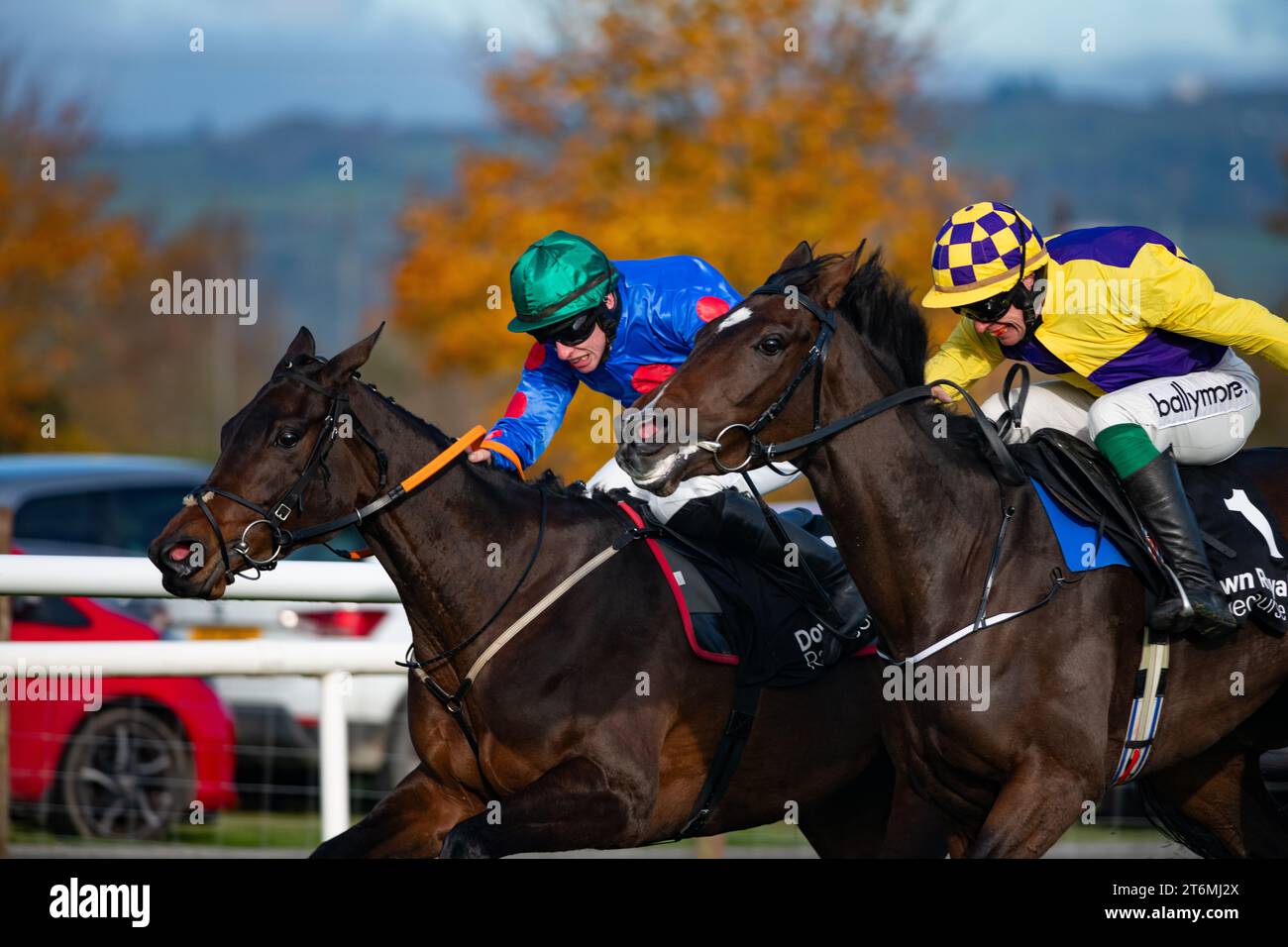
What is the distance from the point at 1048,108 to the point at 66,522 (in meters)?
200

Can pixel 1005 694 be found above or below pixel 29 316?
below

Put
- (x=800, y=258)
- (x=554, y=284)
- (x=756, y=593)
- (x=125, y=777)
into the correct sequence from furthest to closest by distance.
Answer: (x=125, y=777), (x=756, y=593), (x=554, y=284), (x=800, y=258)

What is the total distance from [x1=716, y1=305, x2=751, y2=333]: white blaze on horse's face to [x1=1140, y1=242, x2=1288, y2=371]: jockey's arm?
1.18 m

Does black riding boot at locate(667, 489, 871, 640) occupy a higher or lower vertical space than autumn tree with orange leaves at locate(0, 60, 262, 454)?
lower

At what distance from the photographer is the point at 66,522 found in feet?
29.2

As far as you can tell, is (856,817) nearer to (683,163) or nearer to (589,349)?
(589,349)

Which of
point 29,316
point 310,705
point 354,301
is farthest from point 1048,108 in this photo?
point 310,705

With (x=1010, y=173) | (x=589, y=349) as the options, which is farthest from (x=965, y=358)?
(x=1010, y=173)

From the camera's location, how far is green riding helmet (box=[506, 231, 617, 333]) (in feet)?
15.9

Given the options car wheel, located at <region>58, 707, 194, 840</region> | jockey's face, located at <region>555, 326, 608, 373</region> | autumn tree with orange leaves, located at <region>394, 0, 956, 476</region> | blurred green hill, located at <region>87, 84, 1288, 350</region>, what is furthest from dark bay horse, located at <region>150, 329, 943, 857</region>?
blurred green hill, located at <region>87, 84, 1288, 350</region>

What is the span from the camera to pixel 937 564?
441 cm

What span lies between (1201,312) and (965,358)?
74 cm

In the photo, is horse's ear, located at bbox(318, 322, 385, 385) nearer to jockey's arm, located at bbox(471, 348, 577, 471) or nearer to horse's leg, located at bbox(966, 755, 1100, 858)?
jockey's arm, located at bbox(471, 348, 577, 471)
